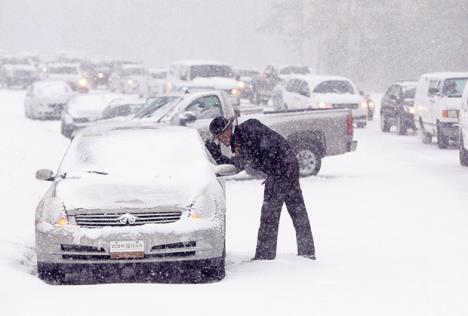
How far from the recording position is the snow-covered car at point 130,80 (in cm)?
6111

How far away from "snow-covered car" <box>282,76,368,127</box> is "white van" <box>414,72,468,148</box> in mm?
3790

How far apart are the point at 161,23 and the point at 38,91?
330ft

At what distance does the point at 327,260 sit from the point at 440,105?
624 inches

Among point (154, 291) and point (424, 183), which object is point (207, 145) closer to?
point (154, 291)

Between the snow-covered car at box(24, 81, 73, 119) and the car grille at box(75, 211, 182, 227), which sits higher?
the car grille at box(75, 211, 182, 227)

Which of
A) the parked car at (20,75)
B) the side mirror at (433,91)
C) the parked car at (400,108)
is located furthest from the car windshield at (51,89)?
the parked car at (20,75)

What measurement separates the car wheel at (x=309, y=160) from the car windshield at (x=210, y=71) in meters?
15.4

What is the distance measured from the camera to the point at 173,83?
115ft

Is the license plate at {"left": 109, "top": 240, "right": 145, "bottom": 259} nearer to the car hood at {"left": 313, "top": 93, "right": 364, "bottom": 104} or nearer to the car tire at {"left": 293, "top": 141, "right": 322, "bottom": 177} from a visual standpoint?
the car tire at {"left": 293, "top": 141, "right": 322, "bottom": 177}

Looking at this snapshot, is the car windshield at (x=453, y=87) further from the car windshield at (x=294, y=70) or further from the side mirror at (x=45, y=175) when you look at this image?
the car windshield at (x=294, y=70)

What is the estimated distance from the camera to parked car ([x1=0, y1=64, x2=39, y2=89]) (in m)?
65.0

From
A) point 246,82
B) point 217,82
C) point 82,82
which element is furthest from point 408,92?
point 82,82

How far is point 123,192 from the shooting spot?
30.6ft

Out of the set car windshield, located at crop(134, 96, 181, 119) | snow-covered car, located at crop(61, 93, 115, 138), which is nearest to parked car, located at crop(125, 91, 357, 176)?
car windshield, located at crop(134, 96, 181, 119)
